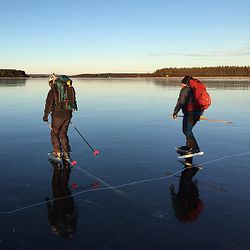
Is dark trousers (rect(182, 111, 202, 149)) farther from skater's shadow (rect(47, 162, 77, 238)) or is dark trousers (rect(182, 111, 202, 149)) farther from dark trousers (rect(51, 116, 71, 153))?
skater's shadow (rect(47, 162, 77, 238))

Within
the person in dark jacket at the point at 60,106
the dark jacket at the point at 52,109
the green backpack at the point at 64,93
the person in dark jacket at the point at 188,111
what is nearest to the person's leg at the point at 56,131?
the person in dark jacket at the point at 60,106

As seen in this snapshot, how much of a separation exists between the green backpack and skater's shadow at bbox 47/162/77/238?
A: 1.88 meters

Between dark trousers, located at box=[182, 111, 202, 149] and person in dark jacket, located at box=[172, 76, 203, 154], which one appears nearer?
person in dark jacket, located at box=[172, 76, 203, 154]

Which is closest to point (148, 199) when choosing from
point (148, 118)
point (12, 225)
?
point (12, 225)

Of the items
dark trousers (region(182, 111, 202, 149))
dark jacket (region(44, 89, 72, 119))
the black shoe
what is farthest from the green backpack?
the black shoe

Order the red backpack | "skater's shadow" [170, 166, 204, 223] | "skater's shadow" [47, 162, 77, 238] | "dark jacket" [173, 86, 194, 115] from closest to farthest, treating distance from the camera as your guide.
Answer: "skater's shadow" [47, 162, 77, 238] < "skater's shadow" [170, 166, 204, 223] < "dark jacket" [173, 86, 194, 115] < the red backpack

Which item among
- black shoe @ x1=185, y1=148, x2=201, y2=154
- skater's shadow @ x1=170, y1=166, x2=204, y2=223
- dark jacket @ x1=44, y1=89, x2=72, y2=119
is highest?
dark jacket @ x1=44, y1=89, x2=72, y2=119

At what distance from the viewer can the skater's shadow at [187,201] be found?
5137mm

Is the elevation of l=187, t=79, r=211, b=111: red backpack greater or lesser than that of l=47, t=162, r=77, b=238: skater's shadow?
greater

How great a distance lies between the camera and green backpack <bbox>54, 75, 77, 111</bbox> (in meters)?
7.99

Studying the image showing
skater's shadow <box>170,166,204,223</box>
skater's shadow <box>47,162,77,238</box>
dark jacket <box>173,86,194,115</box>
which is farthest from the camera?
dark jacket <box>173,86,194,115</box>

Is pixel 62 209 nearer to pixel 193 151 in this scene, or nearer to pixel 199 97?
pixel 193 151

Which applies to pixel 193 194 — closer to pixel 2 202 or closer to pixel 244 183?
pixel 244 183

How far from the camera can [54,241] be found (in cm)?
429
